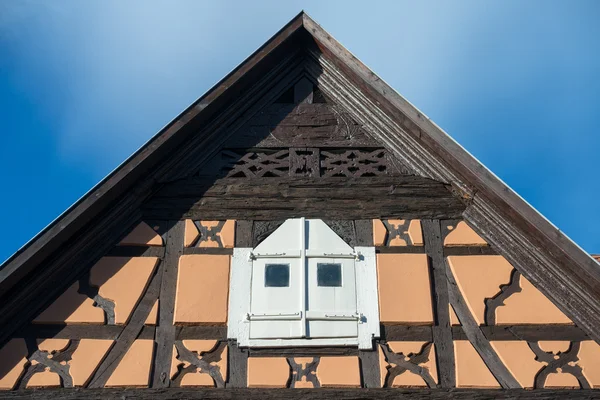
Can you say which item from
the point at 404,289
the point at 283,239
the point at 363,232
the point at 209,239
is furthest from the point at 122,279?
the point at 404,289

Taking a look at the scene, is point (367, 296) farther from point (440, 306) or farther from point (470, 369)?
point (470, 369)

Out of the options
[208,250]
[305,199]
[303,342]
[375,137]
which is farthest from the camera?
[375,137]

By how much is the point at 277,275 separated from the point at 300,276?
172mm

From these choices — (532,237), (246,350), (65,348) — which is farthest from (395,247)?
(65,348)

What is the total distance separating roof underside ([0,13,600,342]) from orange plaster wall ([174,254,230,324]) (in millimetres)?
677

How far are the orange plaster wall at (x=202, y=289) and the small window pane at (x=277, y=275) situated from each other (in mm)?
295

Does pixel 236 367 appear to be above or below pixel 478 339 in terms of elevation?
below

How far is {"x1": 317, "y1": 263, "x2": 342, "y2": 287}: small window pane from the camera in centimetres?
557

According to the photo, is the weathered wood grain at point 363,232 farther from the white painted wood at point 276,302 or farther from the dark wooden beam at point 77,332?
the dark wooden beam at point 77,332

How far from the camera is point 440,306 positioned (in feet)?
18.0

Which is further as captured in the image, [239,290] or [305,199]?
[305,199]

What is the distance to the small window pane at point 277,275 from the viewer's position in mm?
5562

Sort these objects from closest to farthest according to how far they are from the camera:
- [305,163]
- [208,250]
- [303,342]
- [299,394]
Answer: [299,394] < [303,342] < [208,250] < [305,163]

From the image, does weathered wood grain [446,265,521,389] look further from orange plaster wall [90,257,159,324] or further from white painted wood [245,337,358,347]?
orange plaster wall [90,257,159,324]
